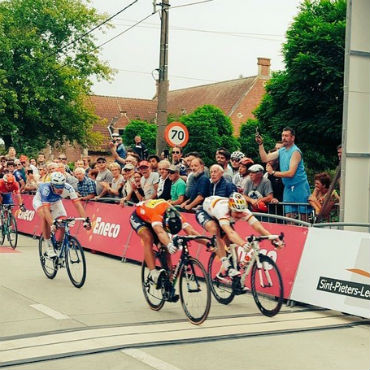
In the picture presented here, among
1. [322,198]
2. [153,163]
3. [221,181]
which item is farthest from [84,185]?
[322,198]

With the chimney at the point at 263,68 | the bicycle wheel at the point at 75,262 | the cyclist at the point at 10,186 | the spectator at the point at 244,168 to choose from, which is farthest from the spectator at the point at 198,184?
the chimney at the point at 263,68

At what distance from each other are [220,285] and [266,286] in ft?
2.97

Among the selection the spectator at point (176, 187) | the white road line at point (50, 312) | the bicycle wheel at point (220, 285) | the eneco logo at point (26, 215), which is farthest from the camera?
the eneco logo at point (26, 215)

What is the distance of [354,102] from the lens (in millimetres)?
9688

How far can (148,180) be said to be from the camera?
13734mm

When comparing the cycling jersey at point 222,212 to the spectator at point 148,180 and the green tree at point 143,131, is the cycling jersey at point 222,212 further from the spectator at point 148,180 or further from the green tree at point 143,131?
the green tree at point 143,131

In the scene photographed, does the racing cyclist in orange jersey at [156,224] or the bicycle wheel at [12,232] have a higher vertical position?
the racing cyclist in orange jersey at [156,224]

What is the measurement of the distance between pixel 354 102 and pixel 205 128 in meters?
43.9

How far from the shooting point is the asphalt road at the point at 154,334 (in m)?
6.27

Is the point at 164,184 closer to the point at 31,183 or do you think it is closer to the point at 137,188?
the point at 137,188

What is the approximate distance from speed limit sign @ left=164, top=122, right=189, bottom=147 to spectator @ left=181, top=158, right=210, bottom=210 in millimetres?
4703

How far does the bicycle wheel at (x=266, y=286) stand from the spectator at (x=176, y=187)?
13.0 feet

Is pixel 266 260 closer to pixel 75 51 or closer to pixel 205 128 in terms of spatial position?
pixel 205 128

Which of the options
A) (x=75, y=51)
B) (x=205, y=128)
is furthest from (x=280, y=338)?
(x=75, y=51)
